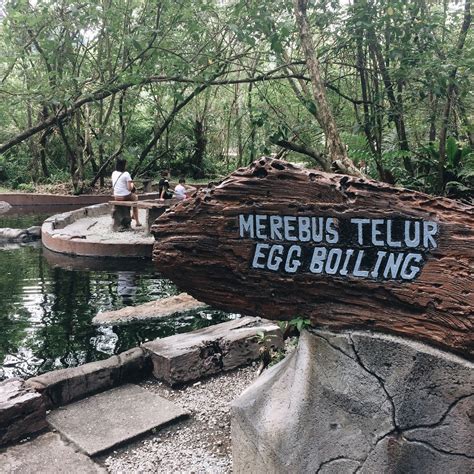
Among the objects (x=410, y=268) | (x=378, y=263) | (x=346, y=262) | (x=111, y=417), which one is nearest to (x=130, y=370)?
(x=111, y=417)

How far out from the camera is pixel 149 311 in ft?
21.0

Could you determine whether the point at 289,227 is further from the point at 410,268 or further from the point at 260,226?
the point at 410,268

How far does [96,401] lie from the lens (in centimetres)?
385

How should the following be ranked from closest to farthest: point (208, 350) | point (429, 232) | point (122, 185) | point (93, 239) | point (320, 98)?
point (429, 232) < point (208, 350) < point (320, 98) < point (93, 239) < point (122, 185)

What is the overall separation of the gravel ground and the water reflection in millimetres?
1501

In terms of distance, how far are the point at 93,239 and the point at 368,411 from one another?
8.07 metres

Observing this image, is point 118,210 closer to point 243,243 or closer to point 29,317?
point 29,317

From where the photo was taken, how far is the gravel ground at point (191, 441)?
10.2 feet

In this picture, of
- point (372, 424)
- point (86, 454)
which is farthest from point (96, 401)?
point (372, 424)

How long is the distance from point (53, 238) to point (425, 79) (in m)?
7.05

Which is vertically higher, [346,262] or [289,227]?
[289,227]

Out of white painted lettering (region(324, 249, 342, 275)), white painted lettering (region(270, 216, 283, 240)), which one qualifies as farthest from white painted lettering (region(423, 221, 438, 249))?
white painted lettering (region(270, 216, 283, 240))

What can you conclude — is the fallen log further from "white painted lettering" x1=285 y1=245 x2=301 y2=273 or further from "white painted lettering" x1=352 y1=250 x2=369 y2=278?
"white painted lettering" x1=352 y1=250 x2=369 y2=278

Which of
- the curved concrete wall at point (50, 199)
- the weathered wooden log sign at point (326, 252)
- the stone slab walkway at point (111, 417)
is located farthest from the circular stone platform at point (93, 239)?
the weathered wooden log sign at point (326, 252)
